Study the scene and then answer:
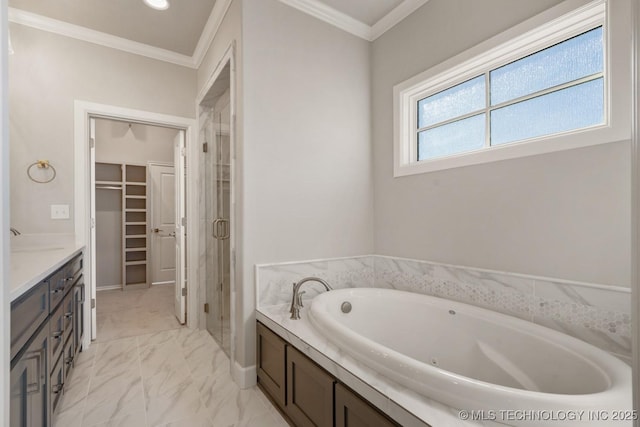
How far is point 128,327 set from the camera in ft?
9.84

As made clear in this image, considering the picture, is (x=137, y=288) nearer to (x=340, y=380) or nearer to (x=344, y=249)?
(x=344, y=249)

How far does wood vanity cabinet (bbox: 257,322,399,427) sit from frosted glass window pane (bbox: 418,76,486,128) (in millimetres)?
1889

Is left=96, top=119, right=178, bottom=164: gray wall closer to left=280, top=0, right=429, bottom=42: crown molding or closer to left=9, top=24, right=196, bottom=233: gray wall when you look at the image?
left=9, top=24, right=196, bottom=233: gray wall

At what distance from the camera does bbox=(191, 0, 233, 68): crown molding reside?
223cm

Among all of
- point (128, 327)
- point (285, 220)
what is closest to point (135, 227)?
point (128, 327)

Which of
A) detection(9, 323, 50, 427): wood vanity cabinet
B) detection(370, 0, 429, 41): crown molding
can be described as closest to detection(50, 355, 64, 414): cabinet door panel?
detection(9, 323, 50, 427): wood vanity cabinet

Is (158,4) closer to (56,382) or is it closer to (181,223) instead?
(181,223)

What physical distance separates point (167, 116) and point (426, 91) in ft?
7.74

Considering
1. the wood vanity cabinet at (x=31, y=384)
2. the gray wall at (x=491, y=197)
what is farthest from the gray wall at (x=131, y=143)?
the wood vanity cabinet at (x=31, y=384)

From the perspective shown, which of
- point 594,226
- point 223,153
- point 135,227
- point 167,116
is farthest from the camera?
point 135,227

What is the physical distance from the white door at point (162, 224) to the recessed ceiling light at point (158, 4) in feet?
9.71

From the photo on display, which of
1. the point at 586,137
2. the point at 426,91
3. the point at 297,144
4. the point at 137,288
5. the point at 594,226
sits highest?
the point at 426,91

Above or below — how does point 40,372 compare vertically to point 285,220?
below

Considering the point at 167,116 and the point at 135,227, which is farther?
the point at 135,227
